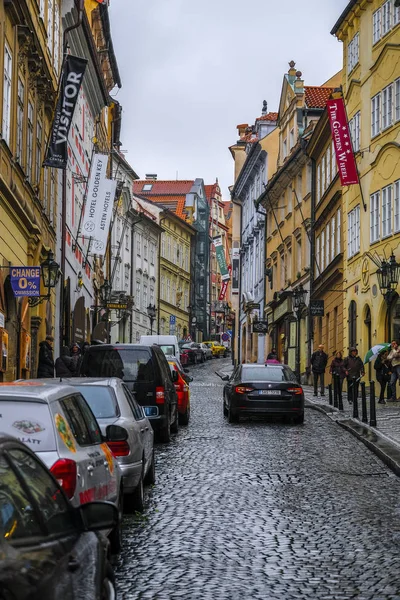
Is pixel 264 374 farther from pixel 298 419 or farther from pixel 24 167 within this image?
pixel 24 167

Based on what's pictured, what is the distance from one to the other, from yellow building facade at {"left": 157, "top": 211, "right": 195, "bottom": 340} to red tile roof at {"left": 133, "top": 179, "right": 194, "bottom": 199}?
27.7 feet

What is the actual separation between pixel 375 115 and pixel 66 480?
28.0m

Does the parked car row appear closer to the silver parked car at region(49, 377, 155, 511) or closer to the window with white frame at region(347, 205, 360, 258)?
the silver parked car at region(49, 377, 155, 511)

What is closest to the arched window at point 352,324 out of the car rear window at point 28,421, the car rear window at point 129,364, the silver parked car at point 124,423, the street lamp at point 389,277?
the street lamp at point 389,277

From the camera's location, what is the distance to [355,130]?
3622 centimetres

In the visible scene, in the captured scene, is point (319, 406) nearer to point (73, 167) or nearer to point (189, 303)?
point (73, 167)

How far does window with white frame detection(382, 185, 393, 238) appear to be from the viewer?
31.5 metres

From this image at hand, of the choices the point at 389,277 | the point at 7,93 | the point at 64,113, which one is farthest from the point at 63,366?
the point at 389,277

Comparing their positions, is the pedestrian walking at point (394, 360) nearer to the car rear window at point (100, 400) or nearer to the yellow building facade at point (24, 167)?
the yellow building facade at point (24, 167)

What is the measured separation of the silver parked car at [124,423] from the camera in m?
10.7

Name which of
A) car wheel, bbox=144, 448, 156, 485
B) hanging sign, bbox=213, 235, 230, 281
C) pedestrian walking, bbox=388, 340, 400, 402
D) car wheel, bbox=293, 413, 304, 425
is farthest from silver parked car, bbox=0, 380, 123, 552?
hanging sign, bbox=213, 235, 230, 281

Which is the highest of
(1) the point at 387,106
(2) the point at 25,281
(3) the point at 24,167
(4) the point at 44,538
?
(1) the point at 387,106

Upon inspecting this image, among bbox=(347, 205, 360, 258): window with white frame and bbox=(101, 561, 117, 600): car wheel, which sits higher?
bbox=(347, 205, 360, 258): window with white frame

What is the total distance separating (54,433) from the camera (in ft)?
24.2
